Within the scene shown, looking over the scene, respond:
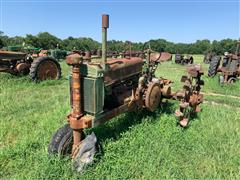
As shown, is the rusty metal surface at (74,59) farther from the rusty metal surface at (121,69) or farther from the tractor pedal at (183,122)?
the tractor pedal at (183,122)

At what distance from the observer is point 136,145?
391cm

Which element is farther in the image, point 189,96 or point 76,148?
point 189,96

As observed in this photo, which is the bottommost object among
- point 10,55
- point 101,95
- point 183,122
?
point 183,122

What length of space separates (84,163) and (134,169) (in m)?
0.62

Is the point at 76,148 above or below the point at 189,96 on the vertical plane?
below

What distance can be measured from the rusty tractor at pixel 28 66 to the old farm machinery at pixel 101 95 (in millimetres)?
5428

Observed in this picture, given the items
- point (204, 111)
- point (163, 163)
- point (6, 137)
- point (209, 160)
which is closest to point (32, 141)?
point (6, 137)

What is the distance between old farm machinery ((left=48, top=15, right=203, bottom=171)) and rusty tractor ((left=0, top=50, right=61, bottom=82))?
543 centimetres

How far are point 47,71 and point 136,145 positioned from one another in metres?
6.67

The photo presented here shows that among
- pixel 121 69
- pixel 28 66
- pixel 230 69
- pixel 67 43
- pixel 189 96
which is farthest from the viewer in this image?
pixel 67 43

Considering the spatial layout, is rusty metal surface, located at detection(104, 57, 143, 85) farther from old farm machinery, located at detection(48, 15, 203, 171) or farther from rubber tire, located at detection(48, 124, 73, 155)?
rubber tire, located at detection(48, 124, 73, 155)

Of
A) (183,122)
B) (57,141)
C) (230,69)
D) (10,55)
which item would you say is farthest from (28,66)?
(230,69)

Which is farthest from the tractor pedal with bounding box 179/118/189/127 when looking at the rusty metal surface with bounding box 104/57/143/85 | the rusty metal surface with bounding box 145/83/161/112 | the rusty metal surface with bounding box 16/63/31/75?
the rusty metal surface with bounding box 16/63/31/75

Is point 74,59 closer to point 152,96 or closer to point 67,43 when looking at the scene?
point 152,96
